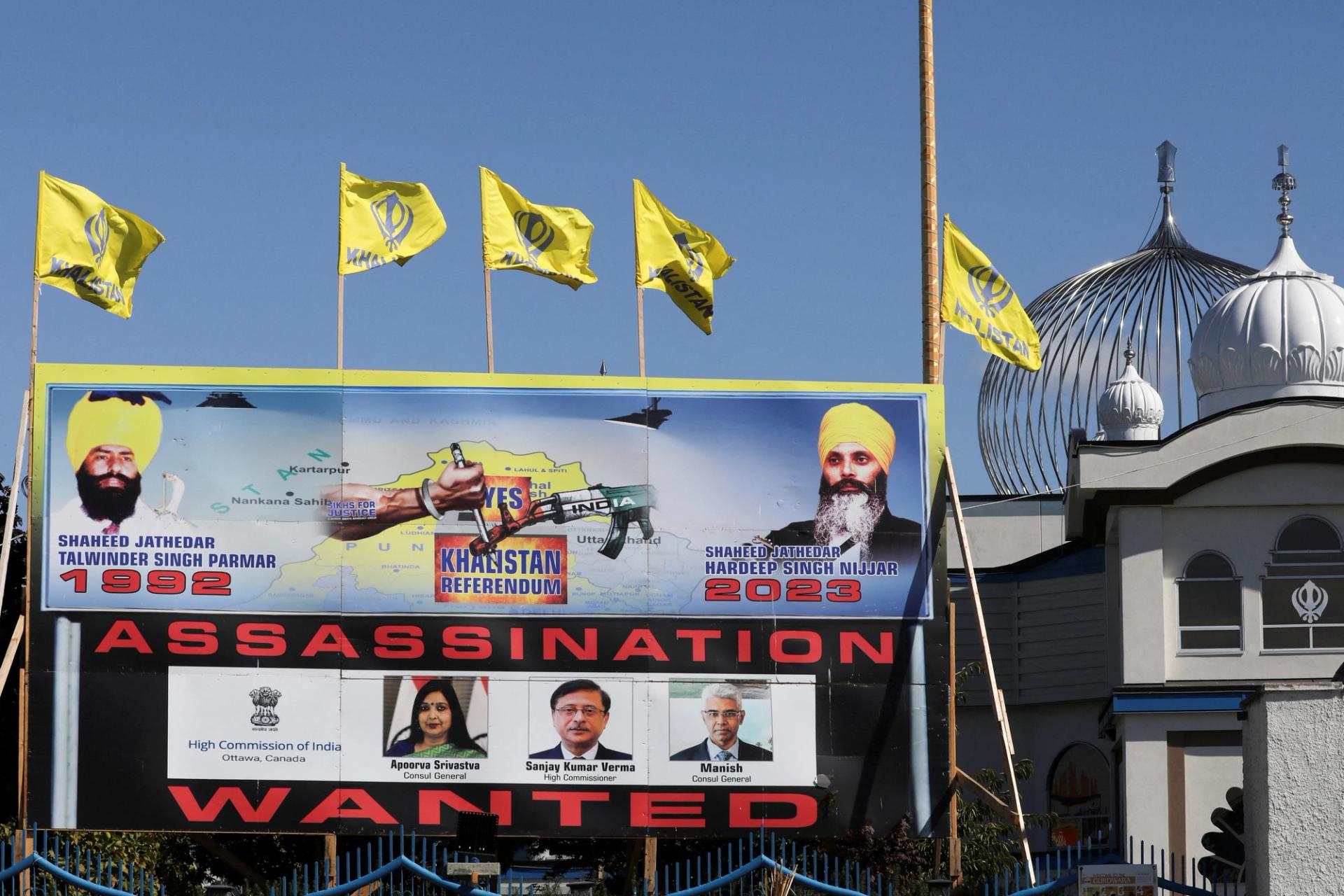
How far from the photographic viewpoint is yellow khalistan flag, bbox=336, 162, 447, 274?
2484cm

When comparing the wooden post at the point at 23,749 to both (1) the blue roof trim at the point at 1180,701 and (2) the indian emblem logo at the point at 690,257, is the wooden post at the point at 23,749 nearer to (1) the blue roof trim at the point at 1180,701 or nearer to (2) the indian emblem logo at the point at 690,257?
(2) the indian emblem logo at the point at 690,257

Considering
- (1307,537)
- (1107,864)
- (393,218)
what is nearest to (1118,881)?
(1107,864)

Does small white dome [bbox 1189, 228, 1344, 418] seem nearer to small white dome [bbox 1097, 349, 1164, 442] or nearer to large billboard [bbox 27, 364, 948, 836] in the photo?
small white dome [bbox 1097, 349, 1164, 442]

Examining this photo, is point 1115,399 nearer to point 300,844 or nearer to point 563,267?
point 563,267

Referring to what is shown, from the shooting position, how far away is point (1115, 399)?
37.4 m

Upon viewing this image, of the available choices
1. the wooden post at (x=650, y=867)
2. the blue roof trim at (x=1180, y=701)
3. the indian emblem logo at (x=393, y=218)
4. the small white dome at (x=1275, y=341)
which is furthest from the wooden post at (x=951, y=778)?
the small white dome at (x=1275, y=341)

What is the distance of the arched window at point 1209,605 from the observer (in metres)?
28.0

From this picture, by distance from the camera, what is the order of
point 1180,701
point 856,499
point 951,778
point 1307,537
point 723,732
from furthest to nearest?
point 1307,537
point 1180,701
point 856,499
point 951,778
point 723,732

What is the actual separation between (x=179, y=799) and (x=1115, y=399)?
21.0m

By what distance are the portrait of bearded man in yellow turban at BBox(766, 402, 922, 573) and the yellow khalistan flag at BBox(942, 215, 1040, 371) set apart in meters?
2.28

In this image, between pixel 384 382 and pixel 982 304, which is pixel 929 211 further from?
pixel 384 382

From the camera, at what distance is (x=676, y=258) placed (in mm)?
25656

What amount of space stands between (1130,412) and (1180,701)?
10508 millimetres

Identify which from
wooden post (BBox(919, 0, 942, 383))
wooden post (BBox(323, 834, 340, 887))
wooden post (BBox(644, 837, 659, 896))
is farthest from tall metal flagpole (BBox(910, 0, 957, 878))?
wooden post (BBox(323, 834, 340, 887))
